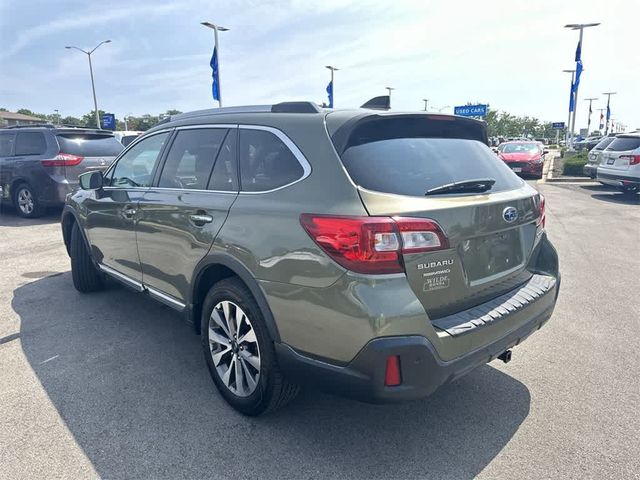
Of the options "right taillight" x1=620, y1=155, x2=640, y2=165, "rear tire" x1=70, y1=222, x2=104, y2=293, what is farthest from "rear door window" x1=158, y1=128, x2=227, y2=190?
"right taillight" x1=620, y1=155, x2=640, y2=165

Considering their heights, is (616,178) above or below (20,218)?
above

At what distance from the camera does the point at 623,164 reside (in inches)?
496

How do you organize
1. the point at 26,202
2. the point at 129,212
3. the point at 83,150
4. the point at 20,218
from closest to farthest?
the point at 129,212, the point at 83,150, the point at 26,202, the point at 20,218

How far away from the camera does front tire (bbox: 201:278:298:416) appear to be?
104 inches

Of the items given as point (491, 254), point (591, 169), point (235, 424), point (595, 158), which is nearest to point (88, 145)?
point (235, 424)

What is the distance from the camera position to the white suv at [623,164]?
12305 mm

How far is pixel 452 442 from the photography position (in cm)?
265

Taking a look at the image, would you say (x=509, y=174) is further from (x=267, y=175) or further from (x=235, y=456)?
(x=235, y=456)

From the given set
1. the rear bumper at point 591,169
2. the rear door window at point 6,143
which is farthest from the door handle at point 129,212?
the rear bumper at point 591,169

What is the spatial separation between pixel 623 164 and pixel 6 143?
15151mm

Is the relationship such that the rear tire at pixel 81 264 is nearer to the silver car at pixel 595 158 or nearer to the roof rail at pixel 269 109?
the roof rail at pixel 269 109

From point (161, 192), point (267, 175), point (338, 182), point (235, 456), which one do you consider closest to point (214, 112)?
point (161, 192)

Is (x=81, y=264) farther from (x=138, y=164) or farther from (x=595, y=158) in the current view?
(x=595, y=158)

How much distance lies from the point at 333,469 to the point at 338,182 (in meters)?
1.50
